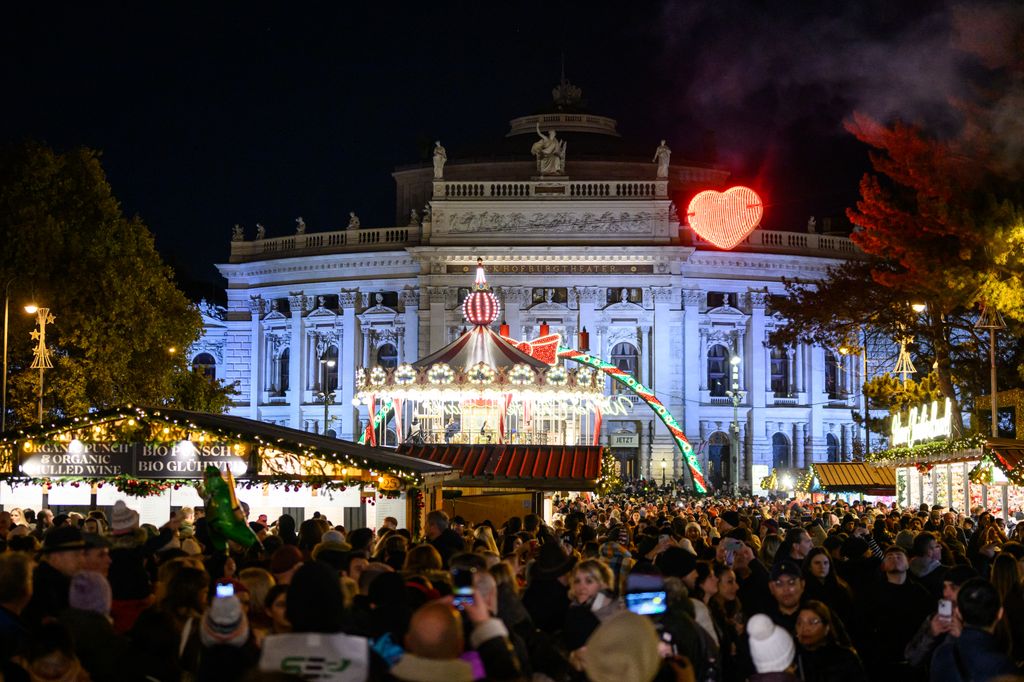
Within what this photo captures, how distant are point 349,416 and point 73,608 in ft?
188

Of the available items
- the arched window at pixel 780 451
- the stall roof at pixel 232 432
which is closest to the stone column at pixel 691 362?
the arched window at pixel 780 451

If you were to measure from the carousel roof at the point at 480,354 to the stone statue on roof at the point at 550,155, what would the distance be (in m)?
28.7

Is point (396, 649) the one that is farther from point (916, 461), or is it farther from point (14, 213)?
point (14, 213)

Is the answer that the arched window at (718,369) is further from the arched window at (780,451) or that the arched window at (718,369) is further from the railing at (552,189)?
the railing at (552,189)

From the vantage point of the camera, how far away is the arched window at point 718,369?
64688 mm

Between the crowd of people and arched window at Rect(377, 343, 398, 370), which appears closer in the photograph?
the crowd of people

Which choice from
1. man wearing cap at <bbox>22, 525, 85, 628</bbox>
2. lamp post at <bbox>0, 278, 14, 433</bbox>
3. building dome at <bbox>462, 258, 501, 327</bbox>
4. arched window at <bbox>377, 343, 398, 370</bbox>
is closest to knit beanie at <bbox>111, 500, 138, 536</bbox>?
man wearing cap at <bbox>22, 525, 85, 628</bbox>

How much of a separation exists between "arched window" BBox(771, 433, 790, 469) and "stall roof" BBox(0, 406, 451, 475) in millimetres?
47660

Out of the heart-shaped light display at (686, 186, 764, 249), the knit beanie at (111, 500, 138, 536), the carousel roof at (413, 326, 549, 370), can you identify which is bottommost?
the knit beanie at (111, 500, 138, 536)

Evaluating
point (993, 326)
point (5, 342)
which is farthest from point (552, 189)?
point (993, 326)

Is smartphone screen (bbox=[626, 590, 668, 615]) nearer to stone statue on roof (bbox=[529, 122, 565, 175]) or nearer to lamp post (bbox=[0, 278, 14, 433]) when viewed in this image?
lamp post (bbox=[0, 278, 14, 433])

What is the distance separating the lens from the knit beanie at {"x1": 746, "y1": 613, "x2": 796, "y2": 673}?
7.41 metres

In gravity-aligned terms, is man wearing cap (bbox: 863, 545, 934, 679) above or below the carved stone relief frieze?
below

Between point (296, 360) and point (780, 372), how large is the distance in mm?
21381
